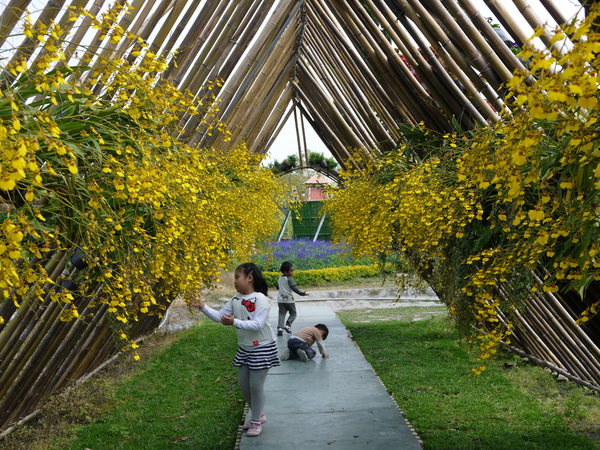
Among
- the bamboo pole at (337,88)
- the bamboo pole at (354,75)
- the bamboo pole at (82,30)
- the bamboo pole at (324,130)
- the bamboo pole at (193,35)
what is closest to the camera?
the bamboo pole at (82,30)

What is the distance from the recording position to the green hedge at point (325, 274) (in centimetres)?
1603

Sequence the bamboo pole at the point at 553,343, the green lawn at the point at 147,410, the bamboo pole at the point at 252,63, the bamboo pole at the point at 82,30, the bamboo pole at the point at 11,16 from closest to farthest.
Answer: the bamboo pole at the point at 11,16 → the bamboo pole at the point at 82,30 → the green lawn at the point at 147,410 → the bamboo pole at the point at 553,343 → the bamboo pole at the point at 252,63

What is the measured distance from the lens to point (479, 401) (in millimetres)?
5781

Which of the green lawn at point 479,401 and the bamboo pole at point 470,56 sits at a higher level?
the bamboo pole at point 470,56

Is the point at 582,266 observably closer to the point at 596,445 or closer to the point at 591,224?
the point at 591,224

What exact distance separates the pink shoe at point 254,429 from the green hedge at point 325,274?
11132 mm

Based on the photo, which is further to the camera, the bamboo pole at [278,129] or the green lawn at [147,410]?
the bamboo pole at [278,129]

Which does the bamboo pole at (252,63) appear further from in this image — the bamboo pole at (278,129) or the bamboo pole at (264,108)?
the bamboo pole at (278,129)

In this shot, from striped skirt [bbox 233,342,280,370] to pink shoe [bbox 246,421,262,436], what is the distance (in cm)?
39

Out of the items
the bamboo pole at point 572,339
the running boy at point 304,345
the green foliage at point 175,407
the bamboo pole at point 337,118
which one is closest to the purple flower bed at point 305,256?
the bamboo pole at point 337,118

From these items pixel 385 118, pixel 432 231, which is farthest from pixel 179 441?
pixel 385 118

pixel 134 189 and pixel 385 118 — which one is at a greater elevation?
pixel 385 118

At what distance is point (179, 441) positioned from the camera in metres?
4.79

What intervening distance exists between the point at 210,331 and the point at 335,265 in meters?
8.01
